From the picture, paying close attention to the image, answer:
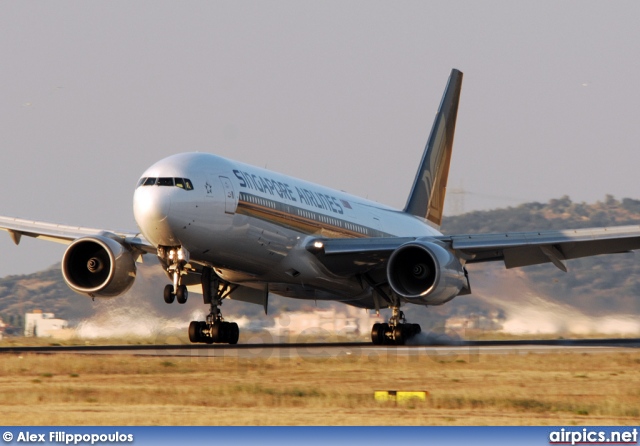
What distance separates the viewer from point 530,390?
19.2 metres

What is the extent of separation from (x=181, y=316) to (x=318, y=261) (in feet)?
32.3

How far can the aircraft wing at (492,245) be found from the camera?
30.2m

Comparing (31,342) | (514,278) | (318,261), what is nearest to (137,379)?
(318,261)

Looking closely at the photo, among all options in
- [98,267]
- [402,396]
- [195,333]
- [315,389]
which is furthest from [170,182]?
[402,396]

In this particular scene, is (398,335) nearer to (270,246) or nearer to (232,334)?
(232,334)

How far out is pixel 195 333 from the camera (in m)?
30.8

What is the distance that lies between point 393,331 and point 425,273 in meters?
3.06

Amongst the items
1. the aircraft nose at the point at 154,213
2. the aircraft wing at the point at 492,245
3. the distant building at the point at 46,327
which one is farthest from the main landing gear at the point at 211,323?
the distant building at the point at 46,327

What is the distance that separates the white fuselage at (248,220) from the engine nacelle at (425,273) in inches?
86.6

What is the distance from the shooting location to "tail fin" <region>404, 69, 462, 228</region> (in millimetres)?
39812

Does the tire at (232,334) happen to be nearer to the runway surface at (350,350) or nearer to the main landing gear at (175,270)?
the runway surface at (350,350)

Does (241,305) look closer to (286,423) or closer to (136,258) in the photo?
(136,258)

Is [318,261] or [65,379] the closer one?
[65,379]

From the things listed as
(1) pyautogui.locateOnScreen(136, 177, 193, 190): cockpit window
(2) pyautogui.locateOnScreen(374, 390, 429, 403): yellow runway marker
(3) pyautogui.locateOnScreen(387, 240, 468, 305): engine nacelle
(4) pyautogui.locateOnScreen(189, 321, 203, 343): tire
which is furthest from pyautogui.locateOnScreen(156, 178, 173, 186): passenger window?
(2) pyautogui.locateOnScreen(374, 390, 429, 403): yellow runway marker
